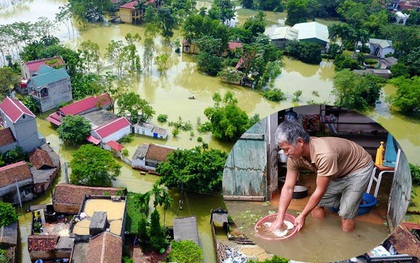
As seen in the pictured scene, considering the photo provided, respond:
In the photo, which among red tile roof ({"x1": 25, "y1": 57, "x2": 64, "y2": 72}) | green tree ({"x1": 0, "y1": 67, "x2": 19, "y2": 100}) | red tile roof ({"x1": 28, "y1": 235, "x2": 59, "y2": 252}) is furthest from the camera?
red tile roof ({"x1": 25, "y1": 57, "x2": 64, "y2": 72})

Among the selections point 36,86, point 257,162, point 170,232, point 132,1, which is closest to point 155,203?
point 170,232

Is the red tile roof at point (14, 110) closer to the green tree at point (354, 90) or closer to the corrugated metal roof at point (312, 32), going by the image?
the green tree at point (354, 90)

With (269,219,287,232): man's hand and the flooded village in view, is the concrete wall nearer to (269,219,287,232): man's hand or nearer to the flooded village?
the flooded village

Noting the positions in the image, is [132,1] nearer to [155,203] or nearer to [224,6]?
[224,6]

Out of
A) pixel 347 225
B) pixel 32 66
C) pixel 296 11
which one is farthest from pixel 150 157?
pixel 296 11

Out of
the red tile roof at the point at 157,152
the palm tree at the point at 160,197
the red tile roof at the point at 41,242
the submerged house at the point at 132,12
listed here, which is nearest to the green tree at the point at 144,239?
the palm tree at the point at 160,197

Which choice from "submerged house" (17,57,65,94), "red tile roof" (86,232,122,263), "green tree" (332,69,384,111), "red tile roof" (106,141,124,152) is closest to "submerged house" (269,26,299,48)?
"green tree" (332,69,384,111)

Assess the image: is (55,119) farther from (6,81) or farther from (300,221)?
(300,221)
